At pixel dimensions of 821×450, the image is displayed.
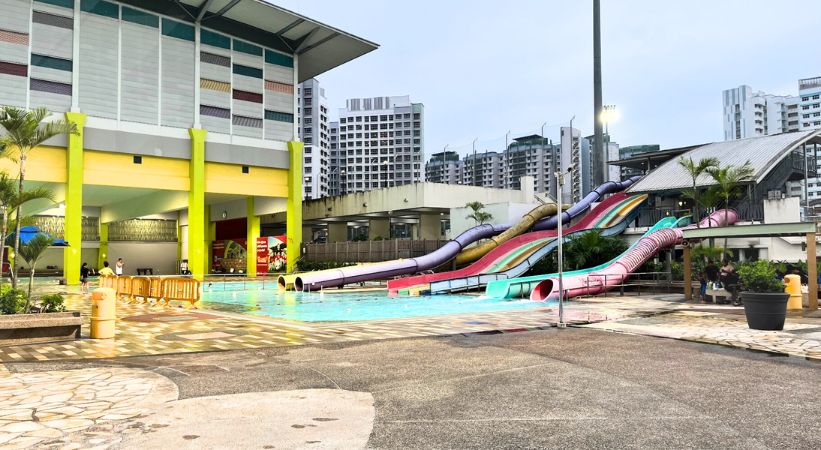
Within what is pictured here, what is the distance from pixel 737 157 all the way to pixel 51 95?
47728 millimetres

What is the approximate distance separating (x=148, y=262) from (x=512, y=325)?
55.1m

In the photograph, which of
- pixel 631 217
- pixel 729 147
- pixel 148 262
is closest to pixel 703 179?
pixel 631 217

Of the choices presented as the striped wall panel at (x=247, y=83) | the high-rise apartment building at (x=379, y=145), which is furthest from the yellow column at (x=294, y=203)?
the high-rise apartment building at (x=379, y=145)

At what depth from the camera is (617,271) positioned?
28328mm

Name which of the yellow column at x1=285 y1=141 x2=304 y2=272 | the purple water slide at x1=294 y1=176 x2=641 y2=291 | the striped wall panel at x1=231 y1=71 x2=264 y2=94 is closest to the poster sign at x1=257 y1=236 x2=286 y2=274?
the yellow column at x1=285 y1=141 x2=304 y2=272

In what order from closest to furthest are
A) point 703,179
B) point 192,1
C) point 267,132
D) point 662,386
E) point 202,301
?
1. point 662,386
2. point 202,301
3. point 703,179
4. point 192,1
5. point 267,132

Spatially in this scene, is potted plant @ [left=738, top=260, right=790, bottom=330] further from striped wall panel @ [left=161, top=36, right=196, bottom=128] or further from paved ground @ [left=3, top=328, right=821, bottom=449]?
striped wall panel @ [left=161, top=36, right=196, bottom=128]

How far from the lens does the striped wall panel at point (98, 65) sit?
39.0m

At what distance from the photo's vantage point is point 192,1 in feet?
139

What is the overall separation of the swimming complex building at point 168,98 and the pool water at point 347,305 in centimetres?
1616

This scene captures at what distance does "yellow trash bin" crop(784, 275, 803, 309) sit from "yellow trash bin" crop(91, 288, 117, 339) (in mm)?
20645

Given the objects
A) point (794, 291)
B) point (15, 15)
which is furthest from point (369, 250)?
point (794, 291)

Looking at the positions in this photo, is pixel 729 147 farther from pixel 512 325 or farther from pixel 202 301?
pixel 202 301

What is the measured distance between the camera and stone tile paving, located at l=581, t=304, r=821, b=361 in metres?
11.5
